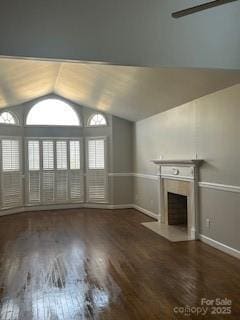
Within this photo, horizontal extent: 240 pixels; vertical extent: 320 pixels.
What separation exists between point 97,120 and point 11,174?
9.22 feet

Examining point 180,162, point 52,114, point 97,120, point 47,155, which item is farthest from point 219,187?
point 52,114

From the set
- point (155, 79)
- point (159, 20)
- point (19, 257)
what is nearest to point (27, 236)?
point (19, 257)

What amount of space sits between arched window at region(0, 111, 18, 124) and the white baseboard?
5.68 meters

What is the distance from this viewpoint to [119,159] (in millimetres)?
9156

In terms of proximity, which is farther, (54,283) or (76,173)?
(76,173)

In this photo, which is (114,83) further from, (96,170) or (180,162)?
(96,170)

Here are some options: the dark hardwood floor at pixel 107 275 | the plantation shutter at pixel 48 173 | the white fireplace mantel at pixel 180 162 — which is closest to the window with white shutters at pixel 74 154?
the plantation shutter at pixel 48 173

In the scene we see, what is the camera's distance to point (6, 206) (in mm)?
8273

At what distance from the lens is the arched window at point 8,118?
8.29 meters

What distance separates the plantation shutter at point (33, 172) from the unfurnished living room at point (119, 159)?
0.09 feet

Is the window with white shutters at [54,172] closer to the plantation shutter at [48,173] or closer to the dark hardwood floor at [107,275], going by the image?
the plantation shutter at [48,173]

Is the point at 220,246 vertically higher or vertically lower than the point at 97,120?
lower

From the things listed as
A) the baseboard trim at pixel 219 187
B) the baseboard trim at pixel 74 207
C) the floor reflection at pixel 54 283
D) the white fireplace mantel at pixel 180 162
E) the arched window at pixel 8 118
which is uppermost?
the arched window at pixel 8 118

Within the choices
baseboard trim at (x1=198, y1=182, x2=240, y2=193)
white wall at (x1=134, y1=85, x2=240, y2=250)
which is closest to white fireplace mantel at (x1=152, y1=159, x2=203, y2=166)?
white wall at (x1=134, y1=85, x2=240, y2=250)
